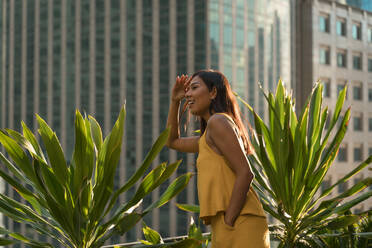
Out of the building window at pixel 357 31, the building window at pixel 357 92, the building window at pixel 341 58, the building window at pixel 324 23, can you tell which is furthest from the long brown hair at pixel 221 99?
the building window at pixel 357 31

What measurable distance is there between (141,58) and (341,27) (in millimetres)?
21654

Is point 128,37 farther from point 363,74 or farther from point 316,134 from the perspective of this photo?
point 316,134

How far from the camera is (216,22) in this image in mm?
53062

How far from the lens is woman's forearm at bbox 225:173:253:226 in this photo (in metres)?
2.51

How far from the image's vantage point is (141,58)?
53281mm

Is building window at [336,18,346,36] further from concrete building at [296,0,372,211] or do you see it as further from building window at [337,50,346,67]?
building window at [337,50,346,67]

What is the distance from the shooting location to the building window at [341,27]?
56.4 meters

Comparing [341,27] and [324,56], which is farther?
[341,27]

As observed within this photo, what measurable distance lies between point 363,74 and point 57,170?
58.7m

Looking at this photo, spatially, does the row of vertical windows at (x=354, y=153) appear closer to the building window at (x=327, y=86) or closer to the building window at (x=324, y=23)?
the building window at (x=327, y=86)

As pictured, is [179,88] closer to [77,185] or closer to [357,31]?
[77,185]

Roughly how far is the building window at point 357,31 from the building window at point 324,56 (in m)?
4.28

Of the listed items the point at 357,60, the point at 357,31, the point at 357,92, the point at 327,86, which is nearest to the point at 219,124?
the point at 327,86

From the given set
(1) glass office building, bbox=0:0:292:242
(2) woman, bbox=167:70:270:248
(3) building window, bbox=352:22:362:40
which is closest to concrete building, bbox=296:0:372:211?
(3) building window, bbox=352:22:362:40
